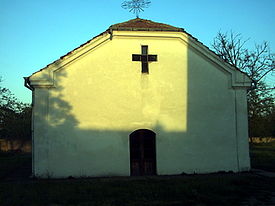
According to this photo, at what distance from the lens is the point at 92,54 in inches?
508

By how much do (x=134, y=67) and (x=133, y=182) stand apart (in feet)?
16.8

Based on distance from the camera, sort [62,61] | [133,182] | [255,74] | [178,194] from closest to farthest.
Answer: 1. [178,194]
2. [133,182]
3. [62,61]
4. [255,74]

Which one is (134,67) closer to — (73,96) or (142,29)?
(142,29)

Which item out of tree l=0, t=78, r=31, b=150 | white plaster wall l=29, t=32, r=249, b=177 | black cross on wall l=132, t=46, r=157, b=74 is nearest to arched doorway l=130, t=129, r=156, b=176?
white plaster wall l=29, t=32, r=249, b=177

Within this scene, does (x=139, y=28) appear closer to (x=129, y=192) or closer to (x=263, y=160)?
(x=129, y=192)

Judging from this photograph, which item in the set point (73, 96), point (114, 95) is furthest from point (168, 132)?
point (73, 96)

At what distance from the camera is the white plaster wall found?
40.3 feet

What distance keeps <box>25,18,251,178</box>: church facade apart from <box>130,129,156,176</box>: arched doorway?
0.04m

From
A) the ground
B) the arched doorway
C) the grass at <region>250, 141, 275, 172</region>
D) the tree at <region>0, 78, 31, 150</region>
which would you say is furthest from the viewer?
the tree at <region>0, 78, 31, 150</region>

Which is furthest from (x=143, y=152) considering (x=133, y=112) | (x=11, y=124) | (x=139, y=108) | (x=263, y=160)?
(x=11, y=124)

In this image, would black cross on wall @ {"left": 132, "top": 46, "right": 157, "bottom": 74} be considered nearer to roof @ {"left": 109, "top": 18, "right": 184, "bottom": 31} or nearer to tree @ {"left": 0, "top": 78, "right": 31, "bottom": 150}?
roof @ {"left": 109, "top": 18, "right": 184, "bottom": 31}

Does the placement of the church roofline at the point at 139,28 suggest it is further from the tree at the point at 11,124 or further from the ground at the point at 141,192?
the tree at the point at 11,124

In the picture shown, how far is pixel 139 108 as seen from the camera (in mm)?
13000

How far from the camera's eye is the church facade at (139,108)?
484 inches
